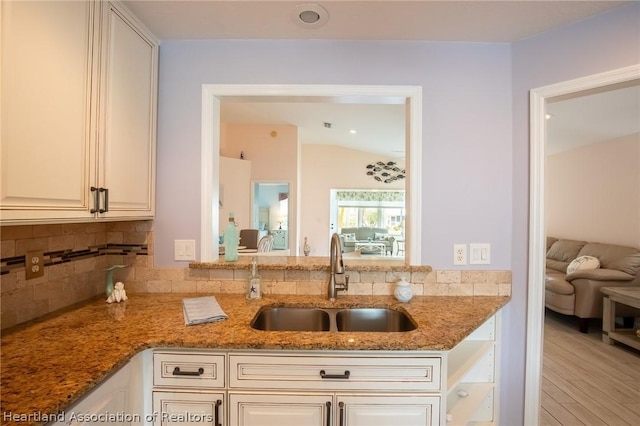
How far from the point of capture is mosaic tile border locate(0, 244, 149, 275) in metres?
1.18

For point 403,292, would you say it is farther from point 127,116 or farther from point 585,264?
point 585,264

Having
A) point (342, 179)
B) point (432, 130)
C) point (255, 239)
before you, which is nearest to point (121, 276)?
point (432, 130)

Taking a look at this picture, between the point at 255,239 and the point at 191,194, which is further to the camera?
the point at 255,239

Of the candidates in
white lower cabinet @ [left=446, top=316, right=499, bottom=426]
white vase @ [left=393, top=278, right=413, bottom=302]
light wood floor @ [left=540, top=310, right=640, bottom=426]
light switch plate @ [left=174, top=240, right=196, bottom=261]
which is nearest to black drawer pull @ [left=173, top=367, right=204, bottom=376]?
light switch plate @ [left=174, top=240, right=196, bottom=261]

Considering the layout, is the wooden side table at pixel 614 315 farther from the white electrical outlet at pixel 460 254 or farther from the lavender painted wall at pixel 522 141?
the white electrical outlet at pixel 460 254

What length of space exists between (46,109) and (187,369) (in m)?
1.10

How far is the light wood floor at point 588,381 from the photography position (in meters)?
2.07

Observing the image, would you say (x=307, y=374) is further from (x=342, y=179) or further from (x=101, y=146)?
A: (x=342, y=179)

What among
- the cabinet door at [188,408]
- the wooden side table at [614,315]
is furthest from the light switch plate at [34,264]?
A: the wooden side table at [614,315]

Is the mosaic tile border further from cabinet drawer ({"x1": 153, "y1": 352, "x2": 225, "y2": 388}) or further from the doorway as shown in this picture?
the doorway

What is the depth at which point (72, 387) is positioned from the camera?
80 centimetres

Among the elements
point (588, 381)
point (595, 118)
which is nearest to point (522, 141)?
point (588, 381)

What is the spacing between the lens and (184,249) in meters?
1.72

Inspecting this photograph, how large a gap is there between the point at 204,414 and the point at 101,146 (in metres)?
1.21
